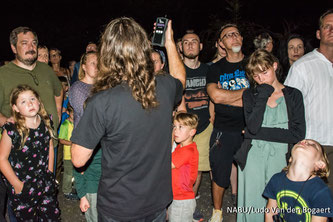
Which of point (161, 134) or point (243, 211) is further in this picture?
point (243, 211)

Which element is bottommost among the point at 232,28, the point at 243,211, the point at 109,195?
the point at 243,211

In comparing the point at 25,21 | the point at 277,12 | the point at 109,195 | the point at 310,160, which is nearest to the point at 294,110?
the point at 310,160

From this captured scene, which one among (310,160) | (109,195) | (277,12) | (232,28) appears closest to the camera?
(109,195)

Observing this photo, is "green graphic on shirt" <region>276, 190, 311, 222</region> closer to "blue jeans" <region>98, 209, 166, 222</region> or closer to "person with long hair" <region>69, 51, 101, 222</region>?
"blue jeans" <region>98, 209, 166, 222</region>

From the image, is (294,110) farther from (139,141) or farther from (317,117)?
(139,141)

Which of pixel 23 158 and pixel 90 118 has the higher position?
pixel 90 118

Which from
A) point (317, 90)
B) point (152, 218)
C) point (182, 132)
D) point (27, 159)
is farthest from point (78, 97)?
point (317, 90)

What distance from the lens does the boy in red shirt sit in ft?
10.1

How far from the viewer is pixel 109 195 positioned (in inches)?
80.1

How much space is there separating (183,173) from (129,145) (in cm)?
132

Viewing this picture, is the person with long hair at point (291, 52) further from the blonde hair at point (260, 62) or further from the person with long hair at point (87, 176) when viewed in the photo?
the person with long hair at point (87, 176)

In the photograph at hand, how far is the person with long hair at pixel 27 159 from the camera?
309 centimetres

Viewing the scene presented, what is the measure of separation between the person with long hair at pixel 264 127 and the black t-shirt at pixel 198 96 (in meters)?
1.23

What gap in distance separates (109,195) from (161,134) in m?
0.56
